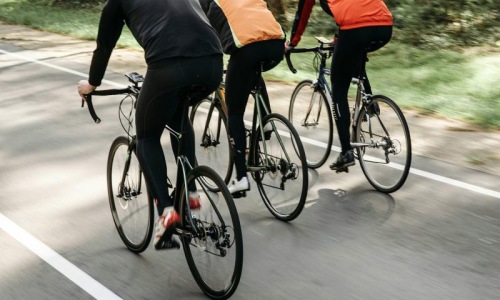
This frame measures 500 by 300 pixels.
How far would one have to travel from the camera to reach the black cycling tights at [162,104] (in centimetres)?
438

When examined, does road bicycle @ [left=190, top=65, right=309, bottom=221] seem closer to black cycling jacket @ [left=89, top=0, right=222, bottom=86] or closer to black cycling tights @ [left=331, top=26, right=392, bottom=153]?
black cycling tights @ [left=331, top=26, right=392, bottom=153]

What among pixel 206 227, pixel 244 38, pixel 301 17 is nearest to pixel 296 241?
pixel 206 227

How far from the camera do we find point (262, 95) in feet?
19.9

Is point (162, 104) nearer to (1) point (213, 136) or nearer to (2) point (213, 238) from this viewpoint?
Answer: (2) point (213, 238)

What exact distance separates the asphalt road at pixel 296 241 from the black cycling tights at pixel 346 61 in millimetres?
664

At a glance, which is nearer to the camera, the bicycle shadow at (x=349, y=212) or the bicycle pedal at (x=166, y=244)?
the bicycle pedal at (x=166, y=244)

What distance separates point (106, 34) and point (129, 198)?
4.81 feet

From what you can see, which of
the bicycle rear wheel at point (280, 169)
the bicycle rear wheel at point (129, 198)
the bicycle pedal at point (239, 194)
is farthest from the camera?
the bicycle pedal at point (239, 194)

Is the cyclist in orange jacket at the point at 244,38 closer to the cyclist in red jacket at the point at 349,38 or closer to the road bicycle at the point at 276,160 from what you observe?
the road bicycle at the point at 276,160

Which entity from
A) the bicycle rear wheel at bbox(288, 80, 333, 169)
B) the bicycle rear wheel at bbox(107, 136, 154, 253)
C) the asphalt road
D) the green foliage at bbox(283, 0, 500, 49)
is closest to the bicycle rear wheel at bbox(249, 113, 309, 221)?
the asphalt road

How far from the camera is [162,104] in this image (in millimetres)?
4484

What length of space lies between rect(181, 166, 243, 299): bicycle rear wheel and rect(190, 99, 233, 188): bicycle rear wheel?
6.24 feet

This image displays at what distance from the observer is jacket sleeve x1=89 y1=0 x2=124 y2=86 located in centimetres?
443

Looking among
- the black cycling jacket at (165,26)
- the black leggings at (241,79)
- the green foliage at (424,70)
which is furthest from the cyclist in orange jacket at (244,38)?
the green foliage at (424,70)
